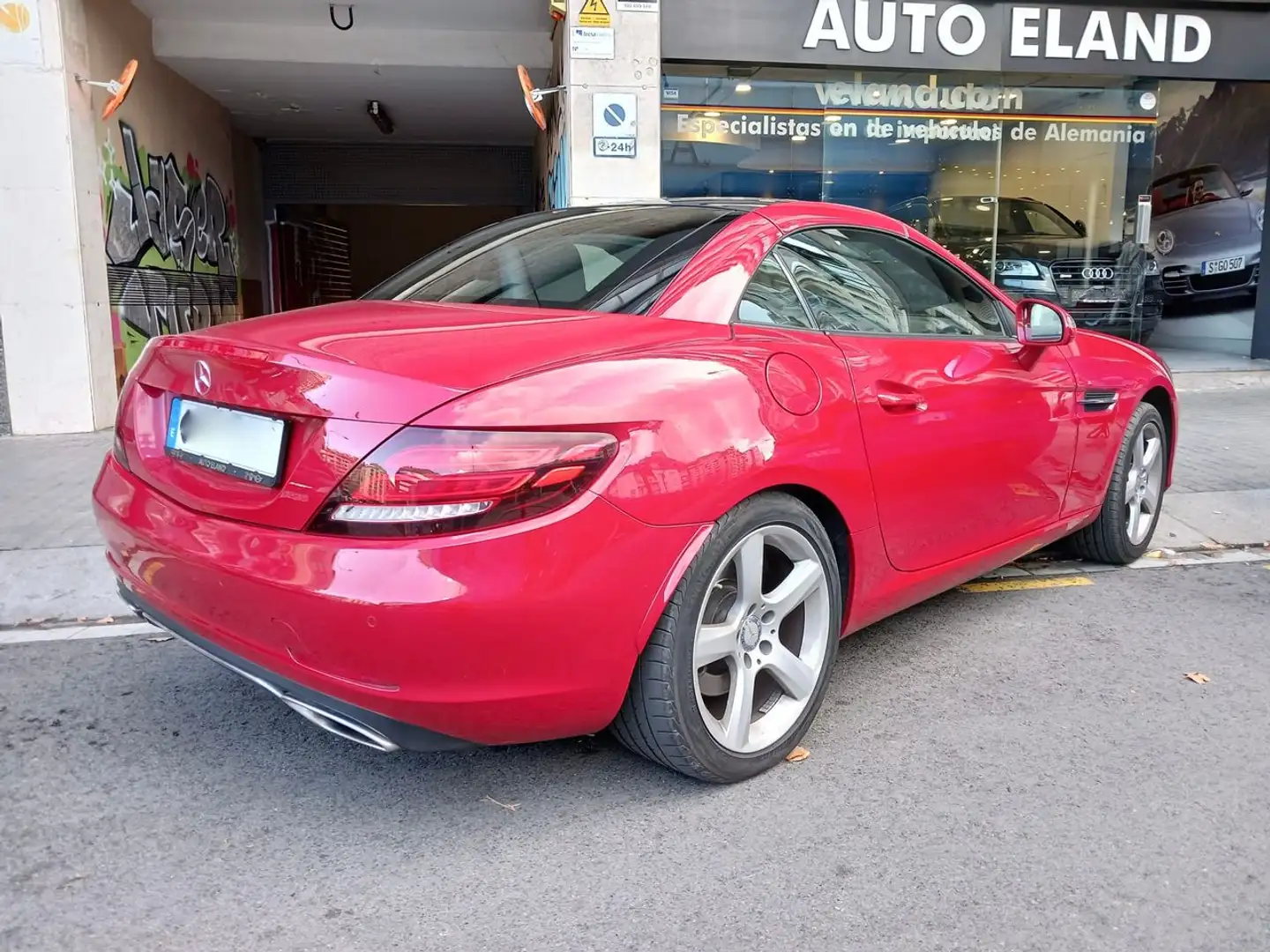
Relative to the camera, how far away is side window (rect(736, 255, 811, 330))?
2.78 meters

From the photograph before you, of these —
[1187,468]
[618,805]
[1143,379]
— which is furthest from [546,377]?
[1187,468]

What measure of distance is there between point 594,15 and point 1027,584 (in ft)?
22.2

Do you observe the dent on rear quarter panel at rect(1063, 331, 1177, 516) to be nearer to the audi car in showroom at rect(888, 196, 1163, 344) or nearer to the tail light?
the tail light

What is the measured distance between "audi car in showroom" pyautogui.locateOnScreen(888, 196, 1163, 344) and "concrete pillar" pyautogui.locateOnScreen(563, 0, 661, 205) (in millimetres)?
3376

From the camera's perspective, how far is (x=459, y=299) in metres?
2.98

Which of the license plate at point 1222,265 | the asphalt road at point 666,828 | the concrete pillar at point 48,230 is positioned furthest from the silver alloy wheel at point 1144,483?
the license plate at point 1222,265

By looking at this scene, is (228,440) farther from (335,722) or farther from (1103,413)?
(1103,413)

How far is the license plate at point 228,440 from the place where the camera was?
2203 mm

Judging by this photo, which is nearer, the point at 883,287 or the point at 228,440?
the point at 228,440

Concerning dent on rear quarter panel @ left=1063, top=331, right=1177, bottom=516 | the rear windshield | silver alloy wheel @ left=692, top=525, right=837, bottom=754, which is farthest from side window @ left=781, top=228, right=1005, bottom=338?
silver alloy wheel @ left=692, top=525, right=837, bottom=754

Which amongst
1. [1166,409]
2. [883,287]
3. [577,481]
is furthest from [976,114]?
[577,481]

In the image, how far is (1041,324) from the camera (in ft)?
11.8

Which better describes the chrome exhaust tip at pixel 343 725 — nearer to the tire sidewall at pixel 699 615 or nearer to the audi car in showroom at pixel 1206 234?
the tire sidewall at pixel 699 615

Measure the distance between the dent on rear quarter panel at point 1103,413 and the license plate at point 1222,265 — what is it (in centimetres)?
1188
